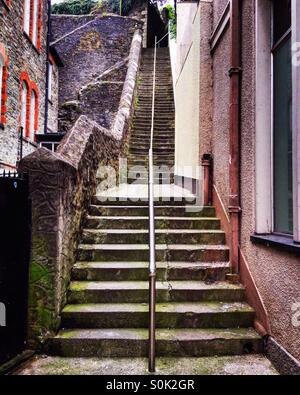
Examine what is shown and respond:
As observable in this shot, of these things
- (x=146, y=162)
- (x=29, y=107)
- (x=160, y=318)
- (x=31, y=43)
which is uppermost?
(x=31, y=43)

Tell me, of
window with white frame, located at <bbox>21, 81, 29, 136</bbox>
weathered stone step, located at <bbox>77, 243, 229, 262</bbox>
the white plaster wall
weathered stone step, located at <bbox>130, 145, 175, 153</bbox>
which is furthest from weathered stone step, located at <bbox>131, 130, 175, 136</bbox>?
weathered stone step, located at <bbox>77, 243, 229, 262</bbox>

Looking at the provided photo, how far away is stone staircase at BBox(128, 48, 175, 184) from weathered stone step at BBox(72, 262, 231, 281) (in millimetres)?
3899

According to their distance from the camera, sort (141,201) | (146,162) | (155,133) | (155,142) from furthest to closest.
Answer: (155,133)
(155,142)
(146,162)
(141,201)

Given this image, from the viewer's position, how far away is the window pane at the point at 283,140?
3.22m

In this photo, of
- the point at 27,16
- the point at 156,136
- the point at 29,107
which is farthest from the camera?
the point at 29,107

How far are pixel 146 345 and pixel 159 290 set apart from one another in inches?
27.1

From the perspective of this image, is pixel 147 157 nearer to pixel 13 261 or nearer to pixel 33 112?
pixel 33 112

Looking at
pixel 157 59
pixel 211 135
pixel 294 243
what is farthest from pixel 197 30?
pixel 157 59

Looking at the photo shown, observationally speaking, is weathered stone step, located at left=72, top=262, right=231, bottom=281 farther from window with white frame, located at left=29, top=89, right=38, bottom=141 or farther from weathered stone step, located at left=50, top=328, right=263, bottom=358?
window with white frame, located at left=29, top=89, right=38, bottom=141

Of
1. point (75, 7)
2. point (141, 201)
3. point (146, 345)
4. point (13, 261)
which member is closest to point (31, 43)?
point (141, 201)

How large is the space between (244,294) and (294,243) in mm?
1345

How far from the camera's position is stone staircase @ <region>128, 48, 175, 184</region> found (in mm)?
8914

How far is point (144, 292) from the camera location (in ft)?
12.5

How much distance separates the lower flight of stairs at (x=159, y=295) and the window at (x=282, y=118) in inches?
41.5
